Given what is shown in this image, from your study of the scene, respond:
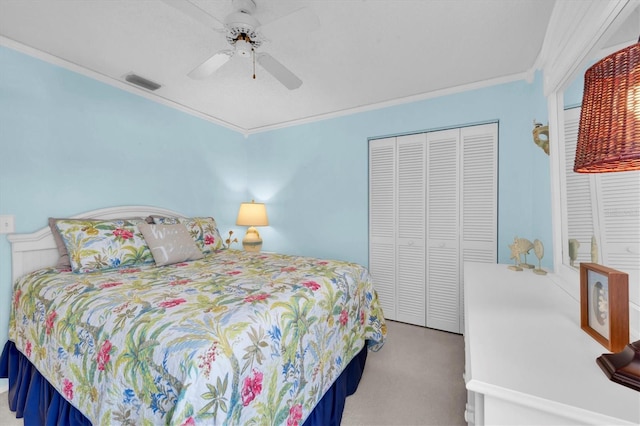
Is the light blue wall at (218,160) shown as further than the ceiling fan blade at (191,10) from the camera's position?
Yes

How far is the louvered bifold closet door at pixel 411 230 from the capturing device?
2.88m

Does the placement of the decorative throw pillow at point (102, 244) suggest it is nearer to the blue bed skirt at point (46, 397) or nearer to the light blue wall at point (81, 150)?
the light blue wall at point (81, 150)

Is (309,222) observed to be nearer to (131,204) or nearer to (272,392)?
(131,204)

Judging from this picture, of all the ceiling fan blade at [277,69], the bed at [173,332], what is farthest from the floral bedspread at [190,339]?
the ceiling fan blade at [277,69]

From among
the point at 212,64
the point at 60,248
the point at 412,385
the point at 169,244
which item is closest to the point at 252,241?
the point at 169,244

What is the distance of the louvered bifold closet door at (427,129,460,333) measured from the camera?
8.91 feet

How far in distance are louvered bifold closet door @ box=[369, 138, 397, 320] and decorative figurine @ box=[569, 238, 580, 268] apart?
1.72m

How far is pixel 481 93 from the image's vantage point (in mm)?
2611

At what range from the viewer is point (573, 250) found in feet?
4.35

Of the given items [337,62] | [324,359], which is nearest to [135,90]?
[337,62]

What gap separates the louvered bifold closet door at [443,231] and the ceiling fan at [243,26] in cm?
170

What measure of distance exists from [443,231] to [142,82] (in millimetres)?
3247

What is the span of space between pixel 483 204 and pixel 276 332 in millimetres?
2326

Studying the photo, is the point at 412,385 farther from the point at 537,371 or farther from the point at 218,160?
the point at 218,160
